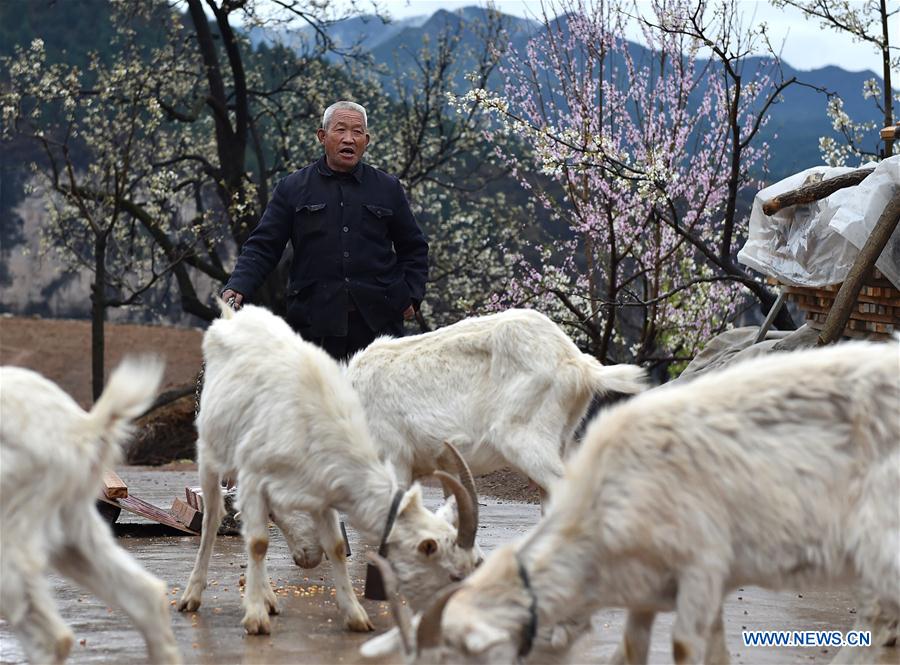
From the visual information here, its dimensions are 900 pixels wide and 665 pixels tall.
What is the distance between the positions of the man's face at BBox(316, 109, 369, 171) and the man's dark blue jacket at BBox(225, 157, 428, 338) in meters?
0.08

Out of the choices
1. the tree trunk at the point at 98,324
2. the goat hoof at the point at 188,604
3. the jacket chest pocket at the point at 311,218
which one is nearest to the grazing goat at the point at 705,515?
the goat hoof at the point at 188,604

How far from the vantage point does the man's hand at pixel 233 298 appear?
6812 millimetres

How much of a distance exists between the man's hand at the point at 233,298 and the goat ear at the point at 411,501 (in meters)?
2.00

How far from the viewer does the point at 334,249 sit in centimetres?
725

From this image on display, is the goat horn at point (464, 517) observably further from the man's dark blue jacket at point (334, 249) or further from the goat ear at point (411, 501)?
the man's dark blue jacket at point (334, 249)

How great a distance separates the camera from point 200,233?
60.5ft

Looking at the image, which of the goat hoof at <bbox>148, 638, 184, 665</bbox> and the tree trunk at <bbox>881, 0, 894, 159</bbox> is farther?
the tree trunk at <bbox>881, 0, 894, 159</bbox>

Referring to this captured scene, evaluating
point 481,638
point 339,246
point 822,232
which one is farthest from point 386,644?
point 822,232

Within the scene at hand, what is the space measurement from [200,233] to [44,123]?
11.4 m

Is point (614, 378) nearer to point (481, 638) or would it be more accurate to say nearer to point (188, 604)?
point (188, 604)

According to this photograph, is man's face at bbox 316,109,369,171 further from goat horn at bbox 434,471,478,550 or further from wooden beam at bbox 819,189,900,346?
wooden beam at bbox 819,189,900,346

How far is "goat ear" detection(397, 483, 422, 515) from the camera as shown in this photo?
5.19m

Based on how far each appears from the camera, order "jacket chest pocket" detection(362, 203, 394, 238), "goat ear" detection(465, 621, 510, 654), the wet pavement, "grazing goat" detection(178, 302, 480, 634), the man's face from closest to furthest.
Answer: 1. "goat ear" detection(465, 621, 510, 654)
2. the wet pavement
3. "grazing goat" detection(178, 302, 480, 634)
4. the man's face
5. "jacket chest pocket" detection(362, 203, 394, 238)

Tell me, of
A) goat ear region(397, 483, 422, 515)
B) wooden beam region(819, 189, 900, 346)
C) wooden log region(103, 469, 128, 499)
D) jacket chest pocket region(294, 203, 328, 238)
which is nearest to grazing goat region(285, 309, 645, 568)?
jacket chest pocket region(294, 203, 328, 238)
